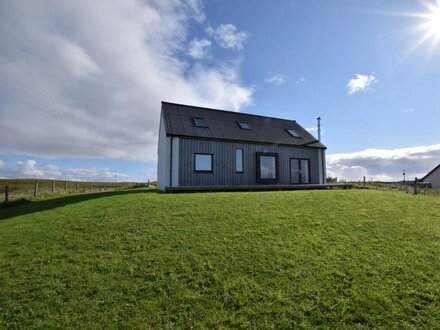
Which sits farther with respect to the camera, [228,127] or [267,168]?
[228,127]

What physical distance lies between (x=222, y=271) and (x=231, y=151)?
11.1 m

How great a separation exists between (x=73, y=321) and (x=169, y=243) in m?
2.36

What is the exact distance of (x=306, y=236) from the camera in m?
5.81

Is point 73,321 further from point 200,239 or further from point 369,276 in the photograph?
point 369,276

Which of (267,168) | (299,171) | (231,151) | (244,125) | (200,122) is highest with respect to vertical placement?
(244,125)

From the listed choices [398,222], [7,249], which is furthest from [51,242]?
[398,222]

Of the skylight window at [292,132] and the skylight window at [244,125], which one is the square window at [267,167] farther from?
the skylight window at [292,132]

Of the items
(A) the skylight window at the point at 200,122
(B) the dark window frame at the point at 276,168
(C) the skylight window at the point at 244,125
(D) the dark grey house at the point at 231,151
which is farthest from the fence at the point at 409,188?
(A) the skylight window at the point at 200,122

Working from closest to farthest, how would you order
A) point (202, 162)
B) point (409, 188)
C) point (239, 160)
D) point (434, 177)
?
1. point (202, 162)
2. point (239, 160)
3. point (409, 188)
4. point (434, 177)

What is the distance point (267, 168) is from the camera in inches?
640

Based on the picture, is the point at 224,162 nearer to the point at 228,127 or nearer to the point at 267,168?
the point at 228,127

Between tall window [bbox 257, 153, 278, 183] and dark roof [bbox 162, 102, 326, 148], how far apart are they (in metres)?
1.01

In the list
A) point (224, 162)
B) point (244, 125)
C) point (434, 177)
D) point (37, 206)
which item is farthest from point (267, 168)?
point (434, 177)

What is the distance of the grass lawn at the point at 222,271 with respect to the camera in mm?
3410
